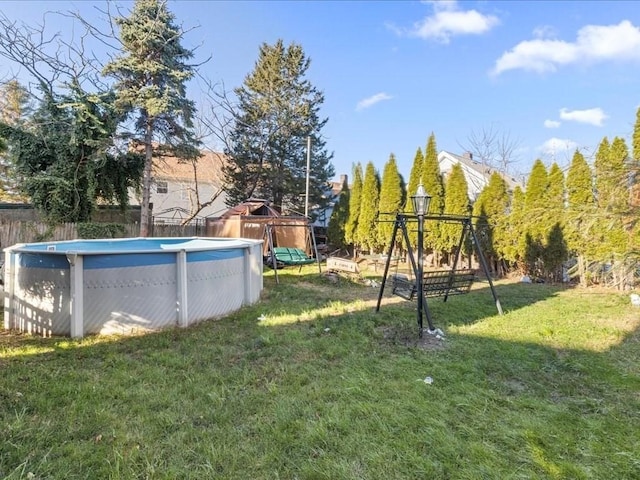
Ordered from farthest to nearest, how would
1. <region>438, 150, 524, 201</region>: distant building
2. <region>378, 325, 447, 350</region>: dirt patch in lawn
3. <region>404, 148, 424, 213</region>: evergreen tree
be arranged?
<region>438, 150, 524, 201</region>: distant building, <region>404, 148, 424, 213</region>: evergreen tree, <region>378, 325, 447, 350</region>: dirt patch in lawn

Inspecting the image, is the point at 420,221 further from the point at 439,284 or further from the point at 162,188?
the point at 162,188

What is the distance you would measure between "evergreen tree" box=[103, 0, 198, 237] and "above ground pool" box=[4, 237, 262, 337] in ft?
31.8

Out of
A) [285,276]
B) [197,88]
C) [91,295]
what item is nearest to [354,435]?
[91,295]

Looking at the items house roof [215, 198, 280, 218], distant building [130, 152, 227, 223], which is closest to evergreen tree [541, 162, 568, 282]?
house roof [215, 198, 280, 218]

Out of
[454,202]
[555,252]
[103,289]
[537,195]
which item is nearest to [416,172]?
[454,202]

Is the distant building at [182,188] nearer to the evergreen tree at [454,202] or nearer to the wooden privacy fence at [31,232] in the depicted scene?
the wooden privacy fence at [31,232]

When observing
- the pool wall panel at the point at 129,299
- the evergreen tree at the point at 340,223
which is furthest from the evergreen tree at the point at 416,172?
the pool wall panel at the point at 129,299

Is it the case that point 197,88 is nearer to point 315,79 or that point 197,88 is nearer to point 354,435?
point 315,79

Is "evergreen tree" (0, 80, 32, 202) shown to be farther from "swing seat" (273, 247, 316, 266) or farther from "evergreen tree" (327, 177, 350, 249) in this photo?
"evergreen tree" (327, 177, 350, 249)

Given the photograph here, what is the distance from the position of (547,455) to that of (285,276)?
27.5 feet

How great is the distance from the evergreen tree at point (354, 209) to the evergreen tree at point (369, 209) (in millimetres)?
334

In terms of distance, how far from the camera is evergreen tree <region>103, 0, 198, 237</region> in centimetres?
1341

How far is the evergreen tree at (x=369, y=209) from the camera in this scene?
50.4 ft

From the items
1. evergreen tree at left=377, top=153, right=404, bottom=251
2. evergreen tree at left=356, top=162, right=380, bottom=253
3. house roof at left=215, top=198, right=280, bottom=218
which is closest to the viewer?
house roof at left=215, top=198, right=280, bottom=218
